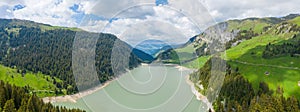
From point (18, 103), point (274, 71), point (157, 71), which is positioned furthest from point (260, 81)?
point (18, 103)

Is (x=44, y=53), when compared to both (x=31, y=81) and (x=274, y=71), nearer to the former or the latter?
(x=31, y=81)

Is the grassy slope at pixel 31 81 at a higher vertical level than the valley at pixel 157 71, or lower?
lower

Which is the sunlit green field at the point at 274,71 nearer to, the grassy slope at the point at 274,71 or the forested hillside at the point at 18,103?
the grassy slope at the point at 274,71

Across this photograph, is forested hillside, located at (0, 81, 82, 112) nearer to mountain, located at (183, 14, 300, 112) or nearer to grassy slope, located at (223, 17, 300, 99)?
mountain, located at (183, 14, 300, 112)

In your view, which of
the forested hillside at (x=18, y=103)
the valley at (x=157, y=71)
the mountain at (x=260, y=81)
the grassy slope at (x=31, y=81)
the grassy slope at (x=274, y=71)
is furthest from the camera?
the grassy slope at (x=31, y=81)

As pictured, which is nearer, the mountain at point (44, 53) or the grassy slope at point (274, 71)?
the grassy slope at point (274, 71)

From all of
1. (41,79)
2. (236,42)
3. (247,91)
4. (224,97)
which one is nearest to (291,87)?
(247,91)

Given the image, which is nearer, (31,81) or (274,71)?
(274,71)

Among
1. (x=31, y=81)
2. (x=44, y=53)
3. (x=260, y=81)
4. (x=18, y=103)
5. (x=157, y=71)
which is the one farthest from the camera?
(x=44, y=53)

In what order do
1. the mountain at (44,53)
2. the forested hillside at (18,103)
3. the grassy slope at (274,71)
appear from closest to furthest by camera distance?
the forested hillside at (18,103)
the grassy slope at (274,71)
the mountain at (44,53)

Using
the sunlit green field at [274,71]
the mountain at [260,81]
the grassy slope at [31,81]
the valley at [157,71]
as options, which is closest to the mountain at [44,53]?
the valley at [157,71]

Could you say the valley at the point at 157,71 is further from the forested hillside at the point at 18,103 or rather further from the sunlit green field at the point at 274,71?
the forested hillside at the point at 18,103
